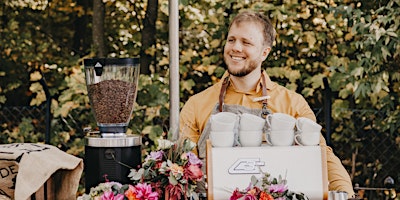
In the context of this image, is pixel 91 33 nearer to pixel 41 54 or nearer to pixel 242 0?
pixel 41 54

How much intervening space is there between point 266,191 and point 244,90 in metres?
0.83

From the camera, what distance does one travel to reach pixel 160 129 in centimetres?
443

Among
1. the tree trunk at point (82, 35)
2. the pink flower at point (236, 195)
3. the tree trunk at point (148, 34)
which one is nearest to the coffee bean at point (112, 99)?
the pink flower at point (236, 195)

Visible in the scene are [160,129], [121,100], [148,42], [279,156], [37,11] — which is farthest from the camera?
[37,11]

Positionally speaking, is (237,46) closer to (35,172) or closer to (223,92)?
(223,92)

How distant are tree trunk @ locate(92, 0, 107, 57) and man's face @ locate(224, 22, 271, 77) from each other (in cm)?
247

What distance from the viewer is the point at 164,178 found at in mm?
2113

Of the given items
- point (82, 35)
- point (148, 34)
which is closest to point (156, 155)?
point (148, 34)

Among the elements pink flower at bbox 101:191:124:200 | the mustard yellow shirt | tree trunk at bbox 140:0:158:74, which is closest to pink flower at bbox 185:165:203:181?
pink flower at bbox 101:191:124:200

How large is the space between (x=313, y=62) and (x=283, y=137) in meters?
2.66

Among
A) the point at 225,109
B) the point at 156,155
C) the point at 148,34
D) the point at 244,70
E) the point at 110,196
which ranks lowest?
the point at 110,196

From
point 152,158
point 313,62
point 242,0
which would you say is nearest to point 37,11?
point 242,0

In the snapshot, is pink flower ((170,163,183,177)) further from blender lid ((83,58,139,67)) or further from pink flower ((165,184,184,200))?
blender lid ((83,58,139,67))

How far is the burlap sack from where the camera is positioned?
2.47 m
